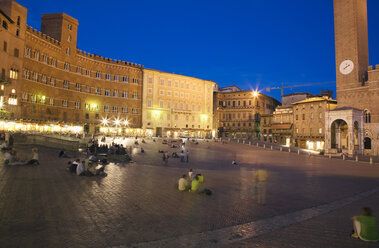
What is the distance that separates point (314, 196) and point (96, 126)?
53.3 m

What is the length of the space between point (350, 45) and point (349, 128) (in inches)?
691

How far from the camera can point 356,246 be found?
252 inches

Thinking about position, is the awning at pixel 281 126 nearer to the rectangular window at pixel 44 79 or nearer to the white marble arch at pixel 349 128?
the white marble arch at pixel 349 128

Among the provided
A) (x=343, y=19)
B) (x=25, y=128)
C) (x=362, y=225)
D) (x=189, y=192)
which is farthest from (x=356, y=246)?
(x=343, y=19)

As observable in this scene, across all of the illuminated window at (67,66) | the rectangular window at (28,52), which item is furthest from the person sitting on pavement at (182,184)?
the illuminated window at (67,66)

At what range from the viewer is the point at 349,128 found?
41.1 m

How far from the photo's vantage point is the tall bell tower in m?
46.3

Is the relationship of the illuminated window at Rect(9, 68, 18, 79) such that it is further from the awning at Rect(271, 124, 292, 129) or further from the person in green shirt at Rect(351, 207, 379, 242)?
the awning at Rect(271, 124, 292, 129)

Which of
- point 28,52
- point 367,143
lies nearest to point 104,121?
point 28,52

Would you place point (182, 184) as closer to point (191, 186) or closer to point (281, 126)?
point (191, 186)

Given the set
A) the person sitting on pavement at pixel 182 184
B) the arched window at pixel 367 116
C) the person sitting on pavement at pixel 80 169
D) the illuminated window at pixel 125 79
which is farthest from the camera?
the illuminated window at pixel 125 79

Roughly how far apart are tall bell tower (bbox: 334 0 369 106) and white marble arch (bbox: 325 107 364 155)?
6237mm

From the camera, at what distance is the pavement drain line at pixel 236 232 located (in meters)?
6.20

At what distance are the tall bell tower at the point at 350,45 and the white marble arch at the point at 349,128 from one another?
20.5ft
